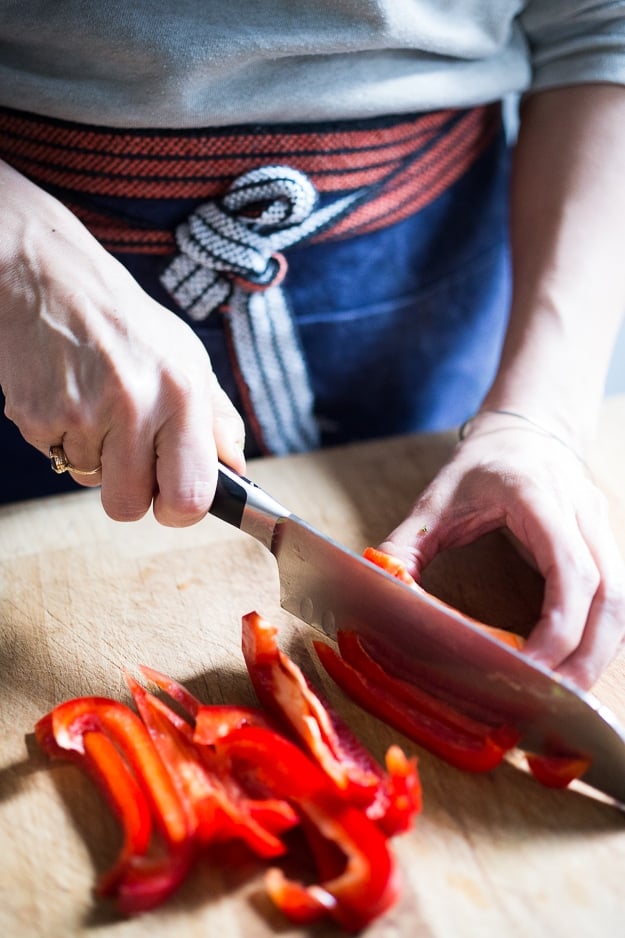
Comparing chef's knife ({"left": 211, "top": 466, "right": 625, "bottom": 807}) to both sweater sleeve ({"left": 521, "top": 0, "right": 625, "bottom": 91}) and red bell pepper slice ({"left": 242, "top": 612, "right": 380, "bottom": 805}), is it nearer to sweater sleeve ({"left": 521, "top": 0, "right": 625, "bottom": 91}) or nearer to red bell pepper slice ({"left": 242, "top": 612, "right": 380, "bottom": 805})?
red bell pepper slice ({"left": 242, "top": 612, "right": 380, "bottom": 805})

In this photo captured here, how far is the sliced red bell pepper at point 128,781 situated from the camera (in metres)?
1.01

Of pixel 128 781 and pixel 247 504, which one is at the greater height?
pixel 247 504

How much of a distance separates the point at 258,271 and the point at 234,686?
0.69 m

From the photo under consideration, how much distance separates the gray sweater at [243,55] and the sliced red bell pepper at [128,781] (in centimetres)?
88

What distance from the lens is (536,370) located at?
5.10ft

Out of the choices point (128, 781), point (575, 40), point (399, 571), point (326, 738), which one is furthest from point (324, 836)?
point (575, 40)

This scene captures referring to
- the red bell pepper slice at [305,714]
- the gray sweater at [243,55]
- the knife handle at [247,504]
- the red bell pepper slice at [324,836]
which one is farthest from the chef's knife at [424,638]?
the gray sweater at [243,55]

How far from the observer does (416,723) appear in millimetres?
1208

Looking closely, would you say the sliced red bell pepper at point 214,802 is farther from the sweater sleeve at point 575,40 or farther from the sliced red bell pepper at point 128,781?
the sweater sleeve at point 575,40

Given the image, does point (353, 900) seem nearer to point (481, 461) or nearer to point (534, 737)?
point (534, 737)

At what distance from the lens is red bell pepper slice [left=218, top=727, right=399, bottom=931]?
0.99 m

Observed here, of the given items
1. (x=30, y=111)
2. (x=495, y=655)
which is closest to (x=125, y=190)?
(x=30, y=111)

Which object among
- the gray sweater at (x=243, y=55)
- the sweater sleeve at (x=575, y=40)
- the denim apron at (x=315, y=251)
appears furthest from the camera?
the sweater sleeve at (x=575, y=40)

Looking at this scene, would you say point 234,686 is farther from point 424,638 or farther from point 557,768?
point 557,768
